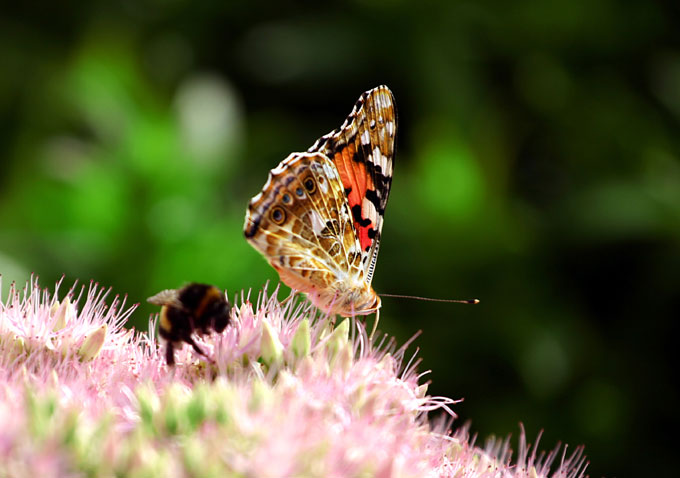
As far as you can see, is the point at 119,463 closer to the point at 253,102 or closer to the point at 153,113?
the point at 153,113

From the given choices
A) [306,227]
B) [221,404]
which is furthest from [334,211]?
[221,404]

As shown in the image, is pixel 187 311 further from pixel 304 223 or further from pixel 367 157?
pixel 367 157

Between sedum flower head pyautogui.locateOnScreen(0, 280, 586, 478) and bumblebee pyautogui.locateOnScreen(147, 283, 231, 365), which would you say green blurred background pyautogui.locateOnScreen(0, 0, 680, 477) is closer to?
sedum flower head pyautogui.locateOnScreen(0, 280, 586, 478)

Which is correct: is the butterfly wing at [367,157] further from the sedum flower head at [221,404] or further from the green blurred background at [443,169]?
the green blurred background at [443,169]

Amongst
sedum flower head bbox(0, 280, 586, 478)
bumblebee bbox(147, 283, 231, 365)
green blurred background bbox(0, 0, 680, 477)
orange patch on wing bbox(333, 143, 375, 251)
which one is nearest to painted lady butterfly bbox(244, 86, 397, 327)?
orange patch on wing bbox(333, 143, 375, 251)

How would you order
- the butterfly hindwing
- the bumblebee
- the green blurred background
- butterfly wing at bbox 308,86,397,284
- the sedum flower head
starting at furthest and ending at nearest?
the green blurred background → butterfly wing at bbox 308,86,397,284 → the butterfly hindwing → the bumblebee → the sedum flower head

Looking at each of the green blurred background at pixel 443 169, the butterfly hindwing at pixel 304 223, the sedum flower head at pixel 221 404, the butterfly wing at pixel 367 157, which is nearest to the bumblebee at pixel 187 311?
the sedum flower head at pixel 221 404
